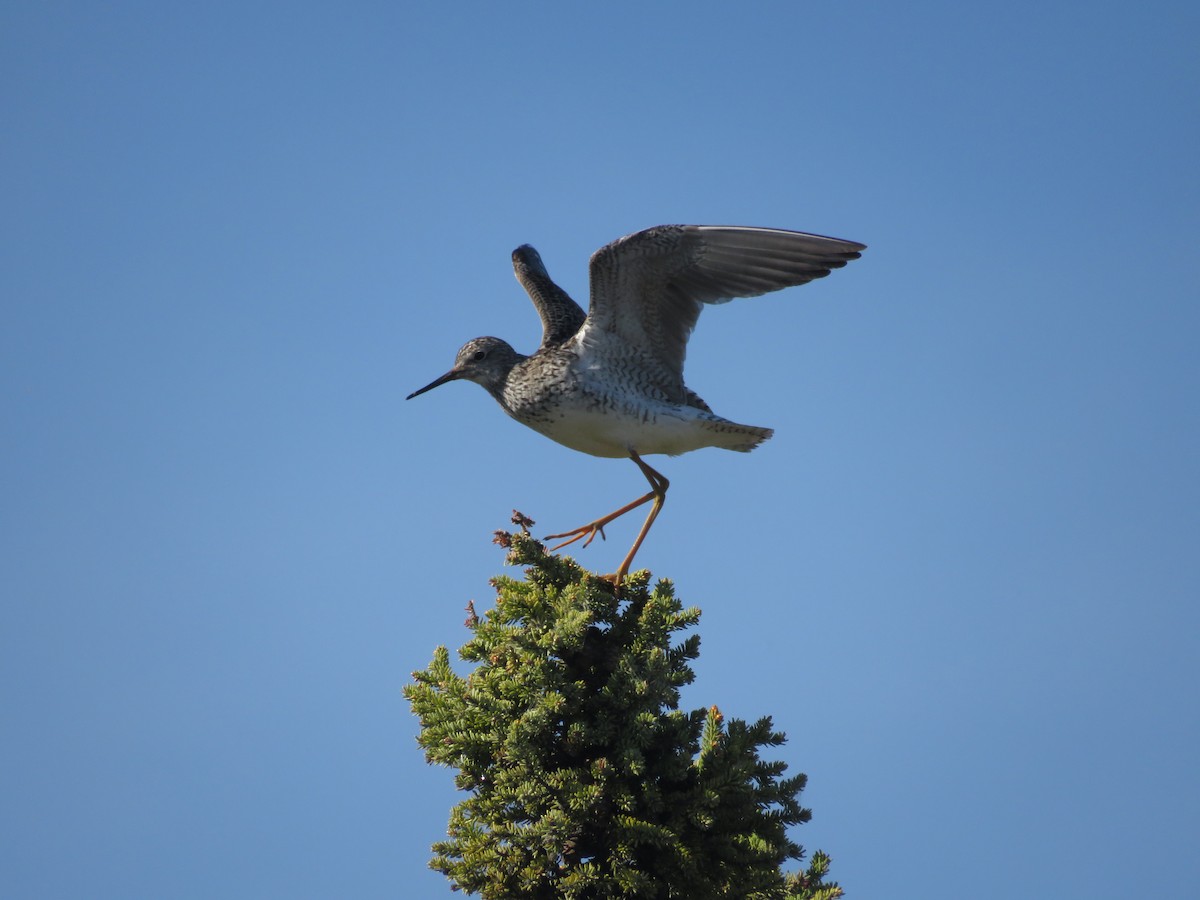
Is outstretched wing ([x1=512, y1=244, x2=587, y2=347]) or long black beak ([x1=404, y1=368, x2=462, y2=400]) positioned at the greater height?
outstretched wing ([x1=512, y1=244, x2=587, y2=347])

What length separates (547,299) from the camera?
10.1 meters

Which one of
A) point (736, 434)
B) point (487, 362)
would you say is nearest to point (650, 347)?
point (736, 434)

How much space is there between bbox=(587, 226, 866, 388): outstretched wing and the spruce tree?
3.15 m

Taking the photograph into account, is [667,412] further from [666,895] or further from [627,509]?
[666,895]

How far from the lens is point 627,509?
28.2 feet

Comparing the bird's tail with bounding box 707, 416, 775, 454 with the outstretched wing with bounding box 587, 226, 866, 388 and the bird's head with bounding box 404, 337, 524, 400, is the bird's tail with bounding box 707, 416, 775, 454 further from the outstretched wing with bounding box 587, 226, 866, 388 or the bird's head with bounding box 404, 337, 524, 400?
the bird's head with bounding box 404, 337, 524, 400

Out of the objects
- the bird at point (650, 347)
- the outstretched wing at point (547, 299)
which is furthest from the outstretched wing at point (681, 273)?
the outstretched wing at point (547, 299)

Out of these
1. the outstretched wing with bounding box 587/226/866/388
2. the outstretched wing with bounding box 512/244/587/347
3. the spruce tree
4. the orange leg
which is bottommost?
the spruce tree

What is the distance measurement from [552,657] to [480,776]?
706 mm

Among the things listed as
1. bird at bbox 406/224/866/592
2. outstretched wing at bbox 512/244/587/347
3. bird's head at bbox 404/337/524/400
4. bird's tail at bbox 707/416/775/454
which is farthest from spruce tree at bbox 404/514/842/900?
outstretched wing at bbox 512/244/587/347

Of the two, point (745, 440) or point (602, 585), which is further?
point (745, 440)

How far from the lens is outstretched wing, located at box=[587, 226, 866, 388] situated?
8.03m

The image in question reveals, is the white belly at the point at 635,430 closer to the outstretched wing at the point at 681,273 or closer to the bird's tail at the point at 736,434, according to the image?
the bird's tail at the point at 736,434

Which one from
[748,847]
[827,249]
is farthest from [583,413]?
[748,847]
